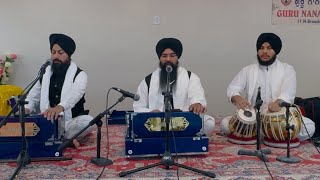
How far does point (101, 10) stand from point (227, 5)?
197cm

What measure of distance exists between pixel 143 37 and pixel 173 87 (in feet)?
6.92

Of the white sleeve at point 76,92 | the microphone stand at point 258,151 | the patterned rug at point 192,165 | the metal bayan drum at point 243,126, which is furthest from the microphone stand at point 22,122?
the metal bayan drum at point 243,126

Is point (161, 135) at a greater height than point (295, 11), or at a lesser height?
lesser

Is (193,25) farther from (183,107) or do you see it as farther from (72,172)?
(72,172)

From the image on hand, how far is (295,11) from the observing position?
5980 mm

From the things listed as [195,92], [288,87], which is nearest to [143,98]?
[195,92]

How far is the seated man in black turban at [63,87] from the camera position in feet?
13.4

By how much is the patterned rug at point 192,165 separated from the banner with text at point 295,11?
2.65m

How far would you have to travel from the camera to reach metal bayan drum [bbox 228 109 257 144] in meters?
4.00

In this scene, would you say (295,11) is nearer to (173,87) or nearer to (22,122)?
(173,87)

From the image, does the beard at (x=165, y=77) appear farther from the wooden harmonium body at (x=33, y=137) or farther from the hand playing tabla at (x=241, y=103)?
the wooden harmonium body at (x=33, y=137)

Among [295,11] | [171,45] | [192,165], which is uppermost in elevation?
[295,11]

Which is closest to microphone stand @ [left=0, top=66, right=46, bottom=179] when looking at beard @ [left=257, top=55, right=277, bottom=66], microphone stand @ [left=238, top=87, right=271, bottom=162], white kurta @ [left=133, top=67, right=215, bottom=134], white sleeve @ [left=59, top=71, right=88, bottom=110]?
white sleeve @ [left=59, top=71, right=88, bottom=110]

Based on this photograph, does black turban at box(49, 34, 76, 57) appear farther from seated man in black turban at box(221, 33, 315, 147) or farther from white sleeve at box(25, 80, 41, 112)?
seated man in black turban at box(221, 33, 315, 147)
